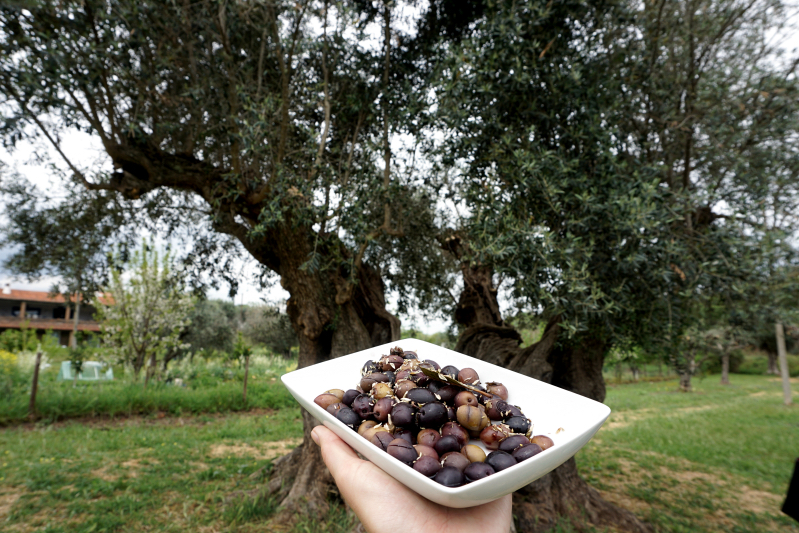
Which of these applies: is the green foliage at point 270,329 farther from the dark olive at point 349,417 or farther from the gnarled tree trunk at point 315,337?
the dark olive at point 349,417

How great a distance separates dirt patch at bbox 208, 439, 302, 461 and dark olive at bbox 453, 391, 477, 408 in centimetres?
680

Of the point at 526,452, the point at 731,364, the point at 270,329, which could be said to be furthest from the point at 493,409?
the point at 731,364

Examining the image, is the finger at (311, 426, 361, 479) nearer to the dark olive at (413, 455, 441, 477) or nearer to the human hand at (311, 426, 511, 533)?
the human hand at (311, 426, 511, 533)

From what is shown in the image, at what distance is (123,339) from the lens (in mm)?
12531

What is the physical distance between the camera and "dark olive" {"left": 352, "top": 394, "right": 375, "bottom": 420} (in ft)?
5.63

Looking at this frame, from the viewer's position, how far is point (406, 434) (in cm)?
158

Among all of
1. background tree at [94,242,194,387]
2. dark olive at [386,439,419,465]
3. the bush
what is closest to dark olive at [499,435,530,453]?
dark olive at [386,439,419,465]

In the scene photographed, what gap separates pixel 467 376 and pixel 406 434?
0.51 m

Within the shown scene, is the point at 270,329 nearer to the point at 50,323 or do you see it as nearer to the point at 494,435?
the point at 494,435

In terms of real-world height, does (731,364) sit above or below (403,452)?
below

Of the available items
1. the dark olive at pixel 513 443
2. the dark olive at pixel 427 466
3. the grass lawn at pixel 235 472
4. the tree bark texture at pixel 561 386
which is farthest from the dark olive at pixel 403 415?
the grass lawn at pixel 235 472

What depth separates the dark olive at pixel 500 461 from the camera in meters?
1.42

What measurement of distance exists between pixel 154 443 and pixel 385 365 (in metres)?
8.11

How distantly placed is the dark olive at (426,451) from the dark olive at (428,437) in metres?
0.03
